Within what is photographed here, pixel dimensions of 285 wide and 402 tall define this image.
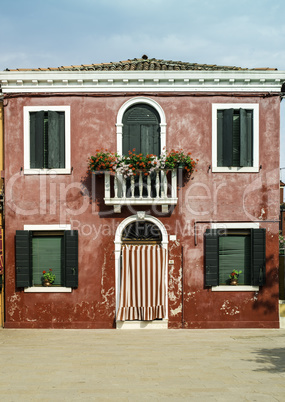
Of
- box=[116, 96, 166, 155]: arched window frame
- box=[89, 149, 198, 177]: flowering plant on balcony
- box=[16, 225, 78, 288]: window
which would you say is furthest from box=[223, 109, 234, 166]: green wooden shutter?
box=[16, 225, 78, 288]: window

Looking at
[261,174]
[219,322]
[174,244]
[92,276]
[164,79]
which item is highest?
[164,79]

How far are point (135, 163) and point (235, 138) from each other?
3.14m

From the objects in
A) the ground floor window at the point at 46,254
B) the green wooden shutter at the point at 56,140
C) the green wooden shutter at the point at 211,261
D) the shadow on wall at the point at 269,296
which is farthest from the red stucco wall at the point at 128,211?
the ground floor window at the point at 46,254

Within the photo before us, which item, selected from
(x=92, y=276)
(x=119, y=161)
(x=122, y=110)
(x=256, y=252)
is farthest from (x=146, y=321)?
(x=122, y=110)

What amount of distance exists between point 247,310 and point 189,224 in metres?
3.05

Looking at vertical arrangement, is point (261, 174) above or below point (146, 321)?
above

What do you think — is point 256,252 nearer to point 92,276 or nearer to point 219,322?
point 219,322

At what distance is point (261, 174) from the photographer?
1341 centimetres

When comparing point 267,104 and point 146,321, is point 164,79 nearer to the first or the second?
point 267,104

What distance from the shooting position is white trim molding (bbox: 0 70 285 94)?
13250mm

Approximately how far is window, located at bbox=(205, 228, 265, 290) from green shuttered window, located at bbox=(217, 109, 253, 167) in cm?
206

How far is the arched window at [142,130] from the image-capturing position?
13.4m

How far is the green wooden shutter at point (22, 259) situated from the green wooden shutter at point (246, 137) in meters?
6.75

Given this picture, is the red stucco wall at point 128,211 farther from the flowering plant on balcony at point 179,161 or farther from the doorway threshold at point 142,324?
the flowering plant on balcony at point 179,161
